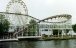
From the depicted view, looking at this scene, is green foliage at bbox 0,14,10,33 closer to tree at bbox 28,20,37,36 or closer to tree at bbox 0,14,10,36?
tree at bbox 0,14,10,36

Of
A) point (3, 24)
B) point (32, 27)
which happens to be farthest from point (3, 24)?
point (32, 27)

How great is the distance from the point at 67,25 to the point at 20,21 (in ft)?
96.0

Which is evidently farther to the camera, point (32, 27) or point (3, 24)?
point (32, 27)

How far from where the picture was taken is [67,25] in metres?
104

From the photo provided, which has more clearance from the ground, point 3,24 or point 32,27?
point 3,24

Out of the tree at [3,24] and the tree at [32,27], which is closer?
the tree at [3,24]

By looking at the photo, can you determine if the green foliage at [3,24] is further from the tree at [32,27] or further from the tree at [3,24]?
the tree at [32,27]

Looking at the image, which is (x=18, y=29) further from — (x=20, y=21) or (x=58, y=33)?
(x=58, y=33)

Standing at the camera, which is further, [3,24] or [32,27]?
[32,27]

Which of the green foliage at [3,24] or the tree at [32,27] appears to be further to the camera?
the tree at [32,27]

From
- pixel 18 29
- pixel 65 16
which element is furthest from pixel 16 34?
pixel 65 16

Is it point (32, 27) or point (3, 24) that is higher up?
point (3, 24)

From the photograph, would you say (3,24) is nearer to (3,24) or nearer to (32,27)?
(3,24)

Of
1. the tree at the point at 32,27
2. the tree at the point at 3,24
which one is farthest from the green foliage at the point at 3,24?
the tree at the point at 32,27
